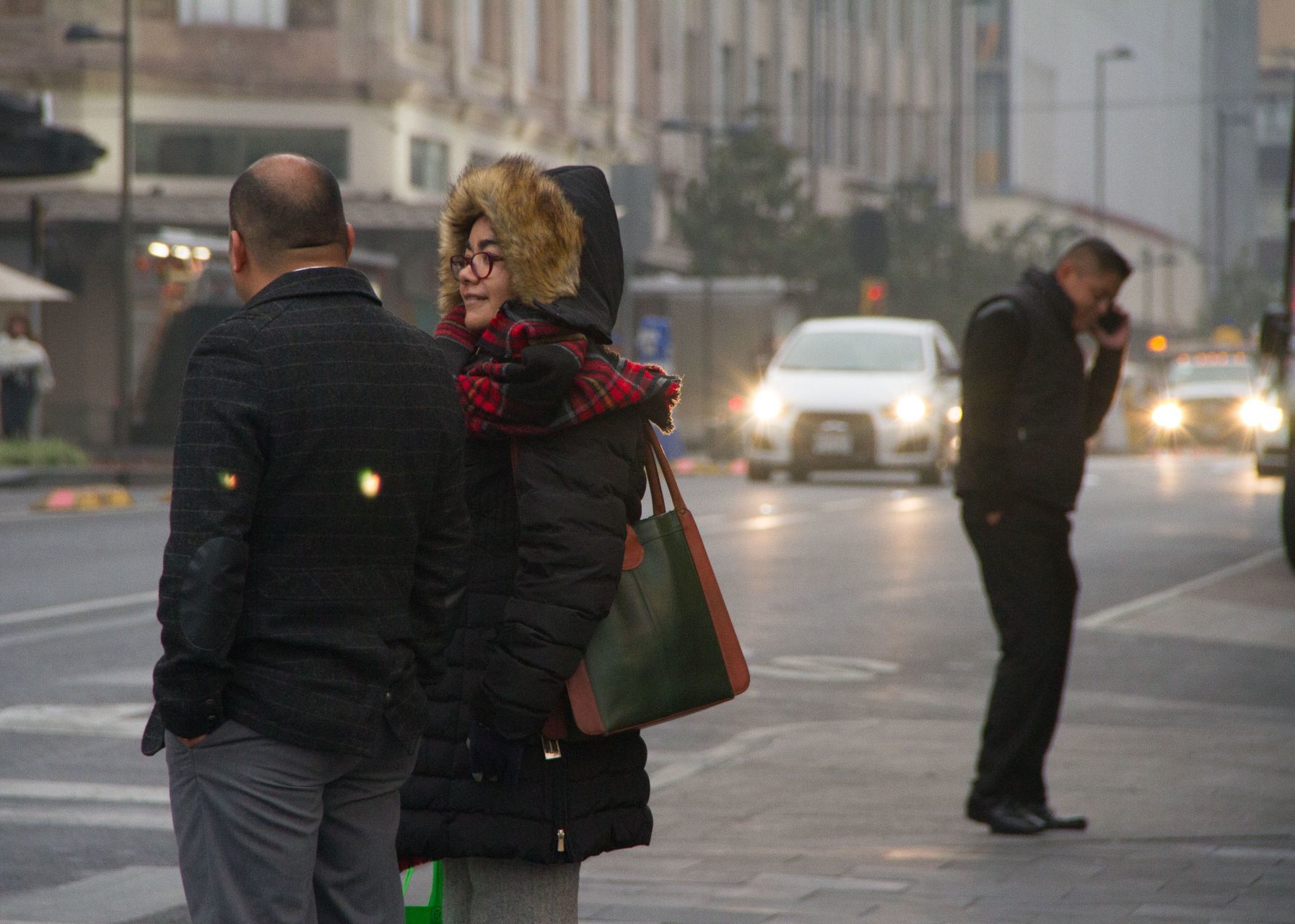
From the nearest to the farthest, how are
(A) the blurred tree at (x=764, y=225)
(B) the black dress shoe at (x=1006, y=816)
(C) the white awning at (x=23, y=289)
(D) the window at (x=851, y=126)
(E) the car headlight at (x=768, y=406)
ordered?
(B) the black dress shoe at (x=1006, y=816) → (E) the car headlight at (x=768, y=406) → (C) the white awning at (x=23, y=289) → (A) the blurred tree at (x=764, y=225) → (D) the window at (x=851, y=126)

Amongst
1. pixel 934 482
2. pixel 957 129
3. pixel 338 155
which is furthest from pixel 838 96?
pixel 934 482

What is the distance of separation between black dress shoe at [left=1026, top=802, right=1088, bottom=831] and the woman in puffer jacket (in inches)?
121

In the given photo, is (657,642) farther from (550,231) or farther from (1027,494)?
(1027,494)

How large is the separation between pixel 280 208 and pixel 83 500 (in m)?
18.8

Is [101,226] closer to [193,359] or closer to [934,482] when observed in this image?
[934,482]

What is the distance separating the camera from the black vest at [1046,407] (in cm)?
680

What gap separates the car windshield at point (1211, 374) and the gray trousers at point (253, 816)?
152ft

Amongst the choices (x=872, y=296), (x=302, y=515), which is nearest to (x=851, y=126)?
(x=872, y=296)

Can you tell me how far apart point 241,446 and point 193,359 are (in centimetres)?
16

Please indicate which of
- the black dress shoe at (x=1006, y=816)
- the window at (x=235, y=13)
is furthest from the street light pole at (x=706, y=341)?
the black dress shoe at (x=1006, y=816)

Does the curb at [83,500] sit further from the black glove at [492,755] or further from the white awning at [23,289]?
the black glove at [492,755]

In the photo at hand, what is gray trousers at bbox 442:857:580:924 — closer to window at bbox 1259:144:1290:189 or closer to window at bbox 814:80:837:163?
window at bbox 814:80:837:163

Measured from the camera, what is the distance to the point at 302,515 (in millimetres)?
3473

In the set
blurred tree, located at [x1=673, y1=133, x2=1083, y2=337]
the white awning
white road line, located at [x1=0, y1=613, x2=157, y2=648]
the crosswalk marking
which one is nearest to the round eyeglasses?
the crosswalk marking
